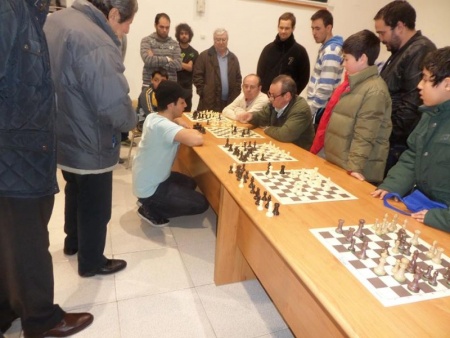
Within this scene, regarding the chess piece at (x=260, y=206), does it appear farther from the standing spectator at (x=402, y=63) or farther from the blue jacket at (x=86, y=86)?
the standing spectator at (x=402, y=63)

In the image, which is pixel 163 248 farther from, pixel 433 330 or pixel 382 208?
pixel 433 330

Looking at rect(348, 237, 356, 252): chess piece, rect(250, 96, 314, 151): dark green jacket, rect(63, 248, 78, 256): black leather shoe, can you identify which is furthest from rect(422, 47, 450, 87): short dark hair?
rect(63, 248, 78, 256): black leather shoe

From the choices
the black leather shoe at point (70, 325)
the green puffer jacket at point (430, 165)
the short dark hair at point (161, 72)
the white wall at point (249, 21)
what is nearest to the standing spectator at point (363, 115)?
the green puffer jacket at point (430, 165)

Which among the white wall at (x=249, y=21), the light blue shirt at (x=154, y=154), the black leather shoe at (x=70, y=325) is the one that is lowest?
the black leather shoe at (x=70, y=325)

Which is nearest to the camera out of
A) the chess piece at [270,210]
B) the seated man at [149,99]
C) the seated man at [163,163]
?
the chess piece at [270,210]

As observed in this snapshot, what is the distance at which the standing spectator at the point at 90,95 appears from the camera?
170 centimetres

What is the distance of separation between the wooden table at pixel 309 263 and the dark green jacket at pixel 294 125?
261 mm

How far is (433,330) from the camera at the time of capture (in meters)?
0.93

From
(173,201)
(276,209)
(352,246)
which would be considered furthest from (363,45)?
(173,201)

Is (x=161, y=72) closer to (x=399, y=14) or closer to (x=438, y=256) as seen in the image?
(x=399, y=14)

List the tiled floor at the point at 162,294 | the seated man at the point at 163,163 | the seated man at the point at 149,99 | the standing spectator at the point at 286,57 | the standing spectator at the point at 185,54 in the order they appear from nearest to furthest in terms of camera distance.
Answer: the tiled floor at the point at 162,294 → the seated man at the point at 163,163 → the standing spectator at the point at 286,57 → the seated man at the point at 149,99 → the standing spectator at the point at 185,54

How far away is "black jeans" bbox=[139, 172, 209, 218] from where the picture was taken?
2834mm

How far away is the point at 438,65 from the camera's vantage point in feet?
5.19

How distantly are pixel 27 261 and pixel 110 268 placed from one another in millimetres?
872
